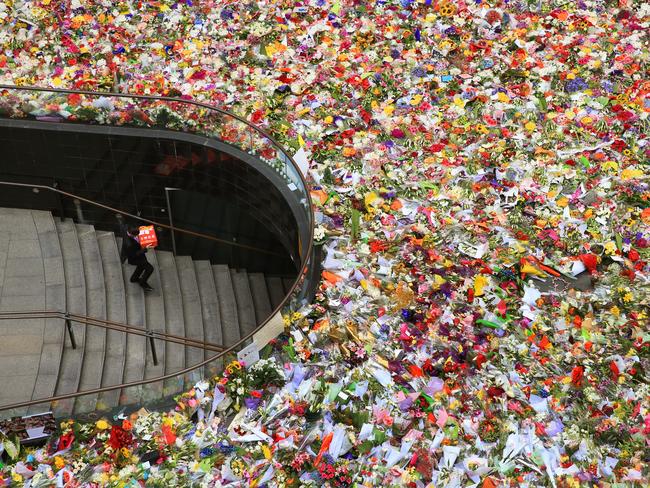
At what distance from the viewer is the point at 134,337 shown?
835 centimetres

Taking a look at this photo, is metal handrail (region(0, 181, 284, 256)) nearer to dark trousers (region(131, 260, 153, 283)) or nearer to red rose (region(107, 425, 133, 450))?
dark trousers (region(131, 260, 153, 283))

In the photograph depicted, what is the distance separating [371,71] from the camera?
9086 mm

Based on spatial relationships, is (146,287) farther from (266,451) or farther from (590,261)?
(590,261)

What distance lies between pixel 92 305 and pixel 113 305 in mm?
238

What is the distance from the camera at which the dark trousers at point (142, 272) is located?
8672 millimetres

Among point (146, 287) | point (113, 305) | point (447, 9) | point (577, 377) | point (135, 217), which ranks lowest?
point (577, 377)

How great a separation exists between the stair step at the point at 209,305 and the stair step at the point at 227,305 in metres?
0.05

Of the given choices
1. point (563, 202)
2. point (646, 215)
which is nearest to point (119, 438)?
point (563, 202)

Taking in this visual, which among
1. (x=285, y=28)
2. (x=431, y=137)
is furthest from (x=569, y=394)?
(x=285, y=28)

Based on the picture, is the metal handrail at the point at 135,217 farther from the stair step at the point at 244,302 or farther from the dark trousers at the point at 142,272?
the dark trousers at the point at 142,272

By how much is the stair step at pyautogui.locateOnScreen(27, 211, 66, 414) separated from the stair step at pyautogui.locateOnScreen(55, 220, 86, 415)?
6 centimetres

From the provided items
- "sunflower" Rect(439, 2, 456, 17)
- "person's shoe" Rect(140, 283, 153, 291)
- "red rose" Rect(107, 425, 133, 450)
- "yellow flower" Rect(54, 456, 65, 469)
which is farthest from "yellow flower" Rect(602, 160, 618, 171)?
"yellow flower" Rect(54, 456, 65, 469)

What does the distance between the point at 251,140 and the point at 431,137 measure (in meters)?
2.06

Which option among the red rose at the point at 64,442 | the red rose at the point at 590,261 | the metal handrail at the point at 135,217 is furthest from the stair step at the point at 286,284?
the red rose at the point at 64,442
